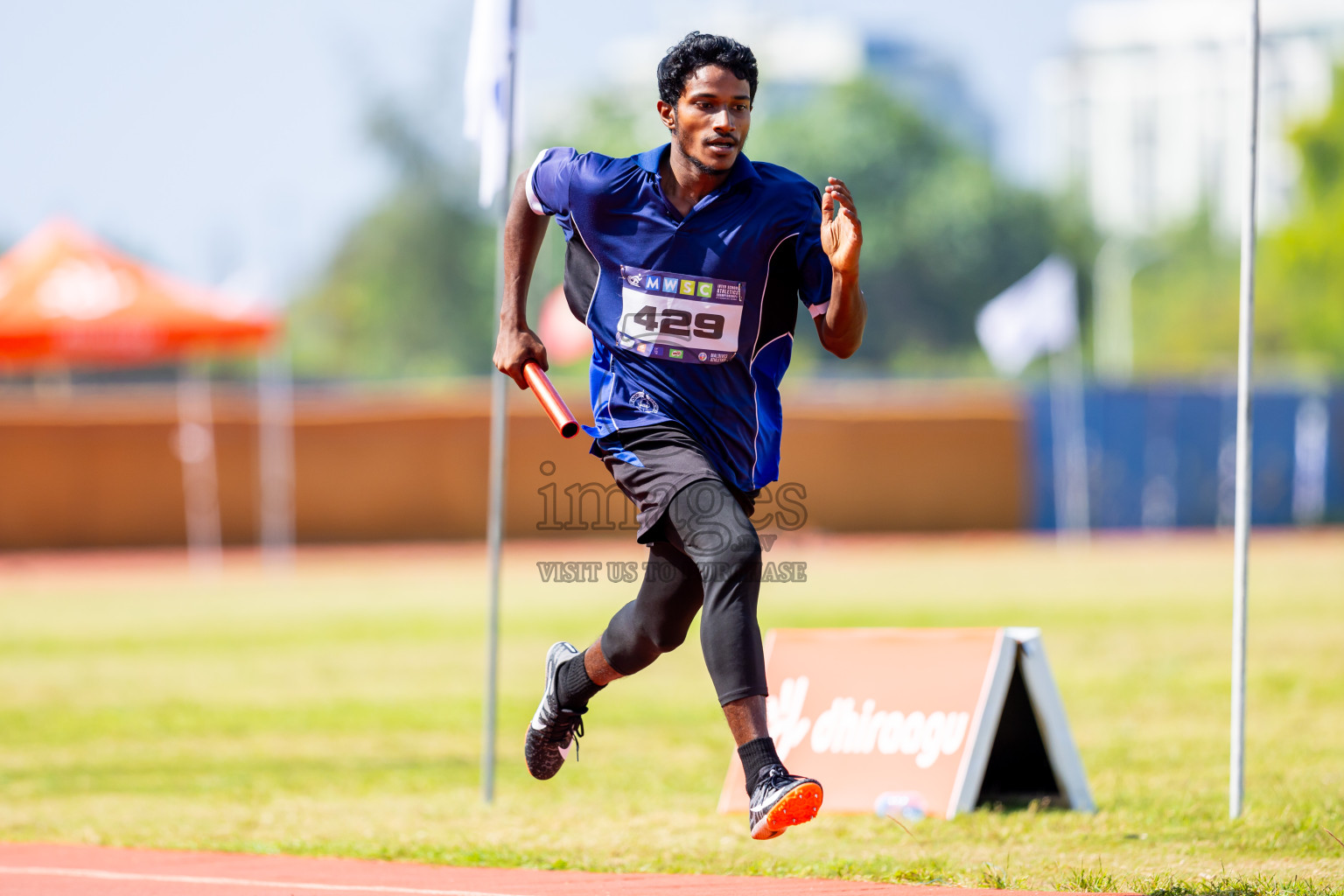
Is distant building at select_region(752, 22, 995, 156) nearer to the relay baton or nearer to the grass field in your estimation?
the grass field

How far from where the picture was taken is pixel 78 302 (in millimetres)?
17703

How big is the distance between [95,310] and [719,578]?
15237mm

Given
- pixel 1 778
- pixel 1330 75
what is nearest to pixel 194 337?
pixel 1 778

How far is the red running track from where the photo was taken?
4.67m

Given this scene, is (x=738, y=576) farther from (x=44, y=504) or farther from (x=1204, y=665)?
(x=44, y=504)

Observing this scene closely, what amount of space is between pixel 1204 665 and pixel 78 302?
1298 cm

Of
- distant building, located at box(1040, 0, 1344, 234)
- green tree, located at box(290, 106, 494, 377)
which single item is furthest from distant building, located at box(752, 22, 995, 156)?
green tree, located at box(290, 106, 494, 377)

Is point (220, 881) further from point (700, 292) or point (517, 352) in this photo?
point (700, 292)

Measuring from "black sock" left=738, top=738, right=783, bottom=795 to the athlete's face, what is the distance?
1619mm

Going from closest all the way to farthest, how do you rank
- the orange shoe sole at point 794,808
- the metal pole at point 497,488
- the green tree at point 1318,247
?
the orange shoe sole at point 794,808
the metal pole at point 497,488
the green tree at point 1318,247

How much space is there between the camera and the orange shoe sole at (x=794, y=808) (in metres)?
4.00

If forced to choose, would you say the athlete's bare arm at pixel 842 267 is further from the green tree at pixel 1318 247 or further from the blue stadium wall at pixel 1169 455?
the green tree at pixel 1318 247

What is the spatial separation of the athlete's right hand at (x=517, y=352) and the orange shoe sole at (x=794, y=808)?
1.47 metres

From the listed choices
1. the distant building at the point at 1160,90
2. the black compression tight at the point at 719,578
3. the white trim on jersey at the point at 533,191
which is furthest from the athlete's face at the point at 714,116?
the distant building at the point at 1160,90
